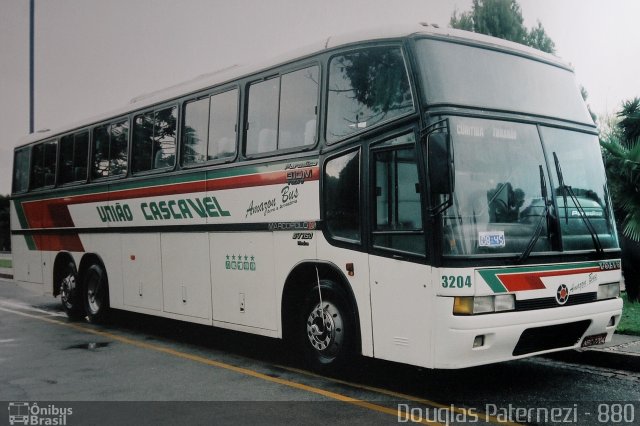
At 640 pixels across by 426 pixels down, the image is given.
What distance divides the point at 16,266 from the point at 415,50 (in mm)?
11134

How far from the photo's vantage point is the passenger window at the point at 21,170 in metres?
14.4

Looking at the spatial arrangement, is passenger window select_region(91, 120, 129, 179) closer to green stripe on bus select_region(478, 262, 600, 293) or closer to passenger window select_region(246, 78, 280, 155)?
passenger window select_region(246, 78, 280, 155)

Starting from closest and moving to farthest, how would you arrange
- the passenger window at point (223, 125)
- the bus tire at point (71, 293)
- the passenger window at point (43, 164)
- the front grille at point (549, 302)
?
1. the front grille at point (549, 302)
2. the passenger window at point (223, 125)
3. the bus tire at point (71, 293)
4. the passenger window at point (43, 164)

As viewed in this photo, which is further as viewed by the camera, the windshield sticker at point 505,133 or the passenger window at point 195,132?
the passenger window at point 195,132

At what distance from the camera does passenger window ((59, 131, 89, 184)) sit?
41.0 feet

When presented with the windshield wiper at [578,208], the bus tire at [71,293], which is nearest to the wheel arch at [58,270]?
the bus tire at [71,293]

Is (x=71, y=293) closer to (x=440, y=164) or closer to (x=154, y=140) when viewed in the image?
(x=154, y=140)

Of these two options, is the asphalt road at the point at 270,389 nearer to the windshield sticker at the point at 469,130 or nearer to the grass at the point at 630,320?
the grass at the point at 630,320

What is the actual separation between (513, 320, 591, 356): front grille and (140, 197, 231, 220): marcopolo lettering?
160 inches

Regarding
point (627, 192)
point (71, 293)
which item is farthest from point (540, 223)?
point (71, 293)

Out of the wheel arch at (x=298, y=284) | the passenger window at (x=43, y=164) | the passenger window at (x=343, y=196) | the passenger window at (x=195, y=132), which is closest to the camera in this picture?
the passenger window at (x=343, y=196)

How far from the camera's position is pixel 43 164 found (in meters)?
13.8

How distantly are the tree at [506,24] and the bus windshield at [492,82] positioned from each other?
95.1ft

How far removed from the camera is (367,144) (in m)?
6.95
